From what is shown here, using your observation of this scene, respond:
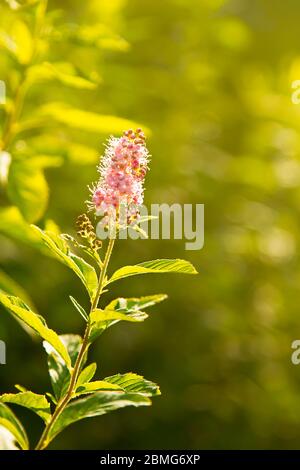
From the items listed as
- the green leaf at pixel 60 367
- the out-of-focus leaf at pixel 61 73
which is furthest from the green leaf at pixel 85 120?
the green leaf at pixel 60 367

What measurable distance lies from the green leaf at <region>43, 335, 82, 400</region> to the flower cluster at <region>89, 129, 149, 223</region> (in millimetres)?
280

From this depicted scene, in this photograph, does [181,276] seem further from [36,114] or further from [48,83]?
[36,114]

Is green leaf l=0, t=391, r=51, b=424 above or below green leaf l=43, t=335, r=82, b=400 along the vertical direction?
below

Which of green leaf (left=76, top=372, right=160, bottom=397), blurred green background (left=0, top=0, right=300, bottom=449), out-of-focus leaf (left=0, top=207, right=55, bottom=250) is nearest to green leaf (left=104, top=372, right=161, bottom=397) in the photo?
green leaf (left=76, top=372, right=160, bottom=397)

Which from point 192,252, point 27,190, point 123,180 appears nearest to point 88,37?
point 27,190

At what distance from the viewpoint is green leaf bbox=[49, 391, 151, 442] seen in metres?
1.13

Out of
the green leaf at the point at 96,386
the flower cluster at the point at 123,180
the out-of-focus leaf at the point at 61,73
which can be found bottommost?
the green leaf at the point at 96,386

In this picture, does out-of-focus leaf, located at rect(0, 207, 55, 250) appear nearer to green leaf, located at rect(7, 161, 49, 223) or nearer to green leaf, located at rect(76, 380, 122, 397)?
green leaf, located at rect(7, 161, 49, 223)

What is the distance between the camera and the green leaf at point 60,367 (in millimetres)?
1139

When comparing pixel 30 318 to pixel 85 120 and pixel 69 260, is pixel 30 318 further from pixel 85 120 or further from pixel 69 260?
pixel 85 120

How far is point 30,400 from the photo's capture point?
1077mm

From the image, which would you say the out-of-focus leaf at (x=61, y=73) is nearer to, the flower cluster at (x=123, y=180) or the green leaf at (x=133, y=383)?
the flower cluster at (x=123, y=180)


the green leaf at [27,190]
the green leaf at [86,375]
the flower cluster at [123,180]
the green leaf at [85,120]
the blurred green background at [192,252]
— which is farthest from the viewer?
the blurred green background at [192,252]

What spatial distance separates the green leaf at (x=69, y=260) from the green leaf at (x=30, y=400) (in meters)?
0.19
